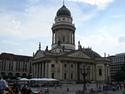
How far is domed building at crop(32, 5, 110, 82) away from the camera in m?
81.8

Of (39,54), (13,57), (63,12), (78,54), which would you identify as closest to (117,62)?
(13,57)

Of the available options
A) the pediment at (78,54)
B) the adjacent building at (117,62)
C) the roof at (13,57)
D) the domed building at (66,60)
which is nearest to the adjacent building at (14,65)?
the roof at (13,57)

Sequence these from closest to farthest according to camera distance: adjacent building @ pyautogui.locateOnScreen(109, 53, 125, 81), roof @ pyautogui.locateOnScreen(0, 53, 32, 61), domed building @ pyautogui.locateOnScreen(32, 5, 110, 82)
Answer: domed building @ pyautogui.locateOnScreen(32, 5, 110, 82)
roof @ pyautogui.locateOnScreen(0, 53, 32, 61)
adjacent building @ pyautogui.locateOnScreen(109, 53, 125, 81)

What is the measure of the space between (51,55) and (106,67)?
2623cm

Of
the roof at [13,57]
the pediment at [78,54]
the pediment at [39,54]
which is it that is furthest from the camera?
the roof at [13,57]

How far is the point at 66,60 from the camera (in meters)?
83.4

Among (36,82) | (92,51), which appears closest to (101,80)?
(92,51)

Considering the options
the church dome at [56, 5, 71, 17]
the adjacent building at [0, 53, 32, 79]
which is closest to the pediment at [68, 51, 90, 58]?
the church dome at [56, 5, 71, 17]

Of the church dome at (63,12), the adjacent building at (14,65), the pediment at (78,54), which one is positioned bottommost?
the adjacent building at (14,65)

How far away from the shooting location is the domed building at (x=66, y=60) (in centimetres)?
8175

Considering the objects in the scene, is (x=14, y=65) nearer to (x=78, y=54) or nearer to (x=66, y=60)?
(x=66, y=60)

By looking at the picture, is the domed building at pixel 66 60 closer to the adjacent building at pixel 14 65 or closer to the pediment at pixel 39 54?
the pediment at pixel 39 54

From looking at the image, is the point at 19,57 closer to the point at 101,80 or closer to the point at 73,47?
the point at 73,47

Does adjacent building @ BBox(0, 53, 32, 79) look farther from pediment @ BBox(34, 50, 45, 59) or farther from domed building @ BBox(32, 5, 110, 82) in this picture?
domed building @ BBox(32, 5, 110, 82)
